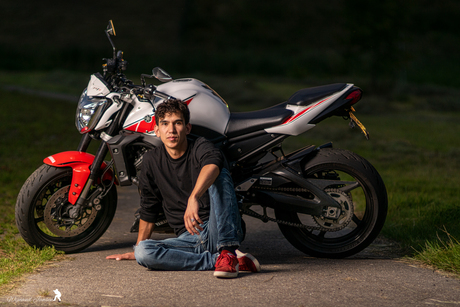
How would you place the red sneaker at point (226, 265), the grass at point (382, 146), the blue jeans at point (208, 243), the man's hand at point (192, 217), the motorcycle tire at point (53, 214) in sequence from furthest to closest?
the grass at point (382, 146)
the motorcycle tire at point (53, 214)
the blue jeans at point (208, 243)
the red sneaker at point (226, 265)
the man's hand at point (192, 217)

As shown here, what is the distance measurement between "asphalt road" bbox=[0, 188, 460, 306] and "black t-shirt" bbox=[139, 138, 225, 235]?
1.44 ft

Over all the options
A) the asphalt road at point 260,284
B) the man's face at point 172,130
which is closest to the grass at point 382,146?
the asphalt road at point 260,284

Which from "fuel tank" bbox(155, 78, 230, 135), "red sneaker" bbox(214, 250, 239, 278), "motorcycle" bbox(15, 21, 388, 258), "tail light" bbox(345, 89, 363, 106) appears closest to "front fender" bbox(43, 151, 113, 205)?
"motorcycle" bbox(15, 21, 388, 258)

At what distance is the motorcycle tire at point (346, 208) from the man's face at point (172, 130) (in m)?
1.06

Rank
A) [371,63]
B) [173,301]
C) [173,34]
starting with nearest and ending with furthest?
[173,301] → [371,63] → [173,34]

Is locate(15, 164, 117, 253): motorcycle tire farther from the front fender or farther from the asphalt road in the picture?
the asphalt road

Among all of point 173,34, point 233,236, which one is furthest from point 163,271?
point 173,34

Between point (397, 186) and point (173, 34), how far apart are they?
31475mm

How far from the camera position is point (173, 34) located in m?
36.9

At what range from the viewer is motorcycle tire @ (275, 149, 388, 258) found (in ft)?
14.6

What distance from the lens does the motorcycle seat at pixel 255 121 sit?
445 centimetres

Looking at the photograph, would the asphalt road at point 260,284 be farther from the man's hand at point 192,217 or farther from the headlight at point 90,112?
the headlight at point 90,112

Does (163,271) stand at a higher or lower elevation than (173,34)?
lower

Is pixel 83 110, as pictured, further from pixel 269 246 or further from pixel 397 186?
pixel 397 186
